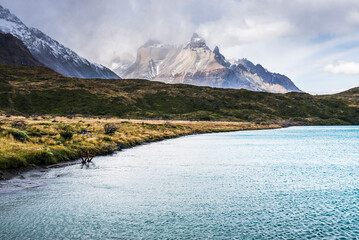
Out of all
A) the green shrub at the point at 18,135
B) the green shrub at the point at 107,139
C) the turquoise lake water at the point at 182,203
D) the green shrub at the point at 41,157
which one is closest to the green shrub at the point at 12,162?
the green shrub at the point at 41,157

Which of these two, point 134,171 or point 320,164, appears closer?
point 134,171

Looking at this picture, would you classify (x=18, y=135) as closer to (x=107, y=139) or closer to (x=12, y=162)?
(x=12, y=162)

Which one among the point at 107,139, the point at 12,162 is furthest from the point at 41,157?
the point at 107,139

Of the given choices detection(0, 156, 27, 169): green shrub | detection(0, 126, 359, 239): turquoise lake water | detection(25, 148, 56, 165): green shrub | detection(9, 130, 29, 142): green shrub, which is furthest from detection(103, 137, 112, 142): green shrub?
detection(0, 156, 27, 169): green shrub

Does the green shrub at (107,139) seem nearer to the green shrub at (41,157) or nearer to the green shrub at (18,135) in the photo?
the green shrub at (18,135)

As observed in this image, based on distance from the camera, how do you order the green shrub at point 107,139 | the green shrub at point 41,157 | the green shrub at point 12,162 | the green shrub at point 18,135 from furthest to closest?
the green shrub at point 107,139 < the green shrub at point 18,135 < the green shrub at point 41,157 < the green shrub at point 12,162

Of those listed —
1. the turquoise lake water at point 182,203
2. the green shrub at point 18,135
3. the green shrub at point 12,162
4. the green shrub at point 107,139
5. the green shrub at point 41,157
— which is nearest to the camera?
the turquoise lake water at point 182,203

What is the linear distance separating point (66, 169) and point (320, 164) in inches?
1181

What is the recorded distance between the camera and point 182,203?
19328 millimetres

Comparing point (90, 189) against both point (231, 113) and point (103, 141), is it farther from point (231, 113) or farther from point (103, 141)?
point (231, 113)

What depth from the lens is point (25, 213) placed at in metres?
16.8

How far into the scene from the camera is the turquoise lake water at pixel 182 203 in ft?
47.6

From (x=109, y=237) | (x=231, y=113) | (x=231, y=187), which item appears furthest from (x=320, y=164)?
(x=231, y=113)

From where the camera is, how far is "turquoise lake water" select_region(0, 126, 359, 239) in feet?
47.6
